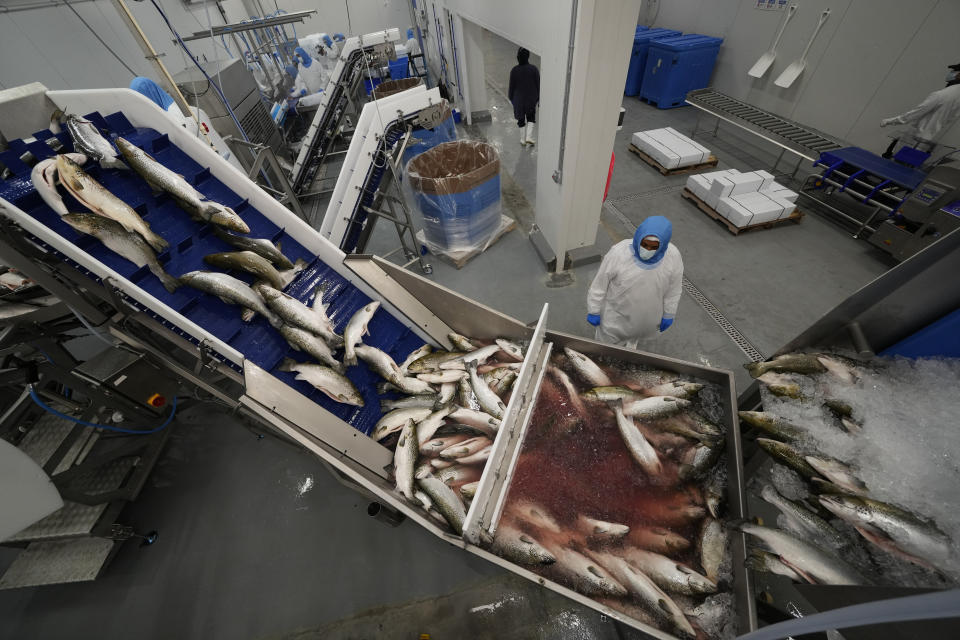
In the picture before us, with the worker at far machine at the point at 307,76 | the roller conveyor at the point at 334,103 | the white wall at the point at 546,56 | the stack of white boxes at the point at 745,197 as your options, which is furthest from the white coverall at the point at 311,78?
the stack of white boxes at the point at 745,197

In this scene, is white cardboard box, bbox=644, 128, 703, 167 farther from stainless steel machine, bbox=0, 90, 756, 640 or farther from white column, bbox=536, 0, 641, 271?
stainless steel machine, bbox=0, 90, 756, 640

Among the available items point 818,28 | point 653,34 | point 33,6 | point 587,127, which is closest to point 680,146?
point 818,28

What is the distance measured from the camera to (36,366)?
6.04 feet

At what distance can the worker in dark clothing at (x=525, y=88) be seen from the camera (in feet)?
18.2

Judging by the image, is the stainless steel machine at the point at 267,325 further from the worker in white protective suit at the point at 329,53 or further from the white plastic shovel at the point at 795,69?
the worker in white protective suit at the point at 329,53

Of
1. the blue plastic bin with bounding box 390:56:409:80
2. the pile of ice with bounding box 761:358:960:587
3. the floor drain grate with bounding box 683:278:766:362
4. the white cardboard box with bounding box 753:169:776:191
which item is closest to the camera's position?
the pile of ice with bounding box 761:358:960:587

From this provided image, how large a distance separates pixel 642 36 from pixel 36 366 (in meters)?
10.4

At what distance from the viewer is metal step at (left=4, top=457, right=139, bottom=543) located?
2.12 m

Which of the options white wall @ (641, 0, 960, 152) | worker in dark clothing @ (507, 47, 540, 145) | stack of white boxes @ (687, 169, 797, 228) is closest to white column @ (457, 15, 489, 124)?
worker in dark clothing @ (507, 47, 540, 145)

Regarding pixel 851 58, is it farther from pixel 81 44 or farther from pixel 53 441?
pixel 81 44

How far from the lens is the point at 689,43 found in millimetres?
6715

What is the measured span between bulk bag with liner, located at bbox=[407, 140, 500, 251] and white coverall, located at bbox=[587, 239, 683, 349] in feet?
6.29

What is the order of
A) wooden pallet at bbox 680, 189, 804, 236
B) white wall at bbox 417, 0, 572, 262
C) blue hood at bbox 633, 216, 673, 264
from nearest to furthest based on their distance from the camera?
1. blue hood at bbox 633, 216, 673, 264
2. white wall at bbox 417, 0, 572, 262
3. wooden pallet at bbox 680, 189, 804, 236

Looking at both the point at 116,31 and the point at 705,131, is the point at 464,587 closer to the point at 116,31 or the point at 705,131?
the point at 705,131
